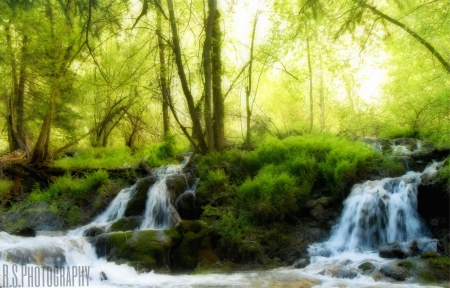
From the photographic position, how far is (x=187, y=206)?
9930mm

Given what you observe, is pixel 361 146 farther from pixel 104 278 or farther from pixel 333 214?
pixel 104 278

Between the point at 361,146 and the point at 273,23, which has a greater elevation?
the point at 273,23

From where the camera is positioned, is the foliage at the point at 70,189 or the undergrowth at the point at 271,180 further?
the foliage at the point at 70,189

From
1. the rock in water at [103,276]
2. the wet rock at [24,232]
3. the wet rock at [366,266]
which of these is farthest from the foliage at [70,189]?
the wet rock at [366,266]

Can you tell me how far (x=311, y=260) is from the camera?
24.8 ft

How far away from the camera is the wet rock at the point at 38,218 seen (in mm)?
10773

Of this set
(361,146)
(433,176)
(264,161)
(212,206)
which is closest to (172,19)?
(264,161)

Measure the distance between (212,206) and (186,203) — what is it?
0.79 m

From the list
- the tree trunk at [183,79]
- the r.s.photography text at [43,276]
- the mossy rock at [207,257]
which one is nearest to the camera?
A: the r.s.photography text at [43,276]

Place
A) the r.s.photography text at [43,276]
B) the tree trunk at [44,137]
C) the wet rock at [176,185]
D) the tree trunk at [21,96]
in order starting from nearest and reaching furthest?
the r.s.photography text at [43,276]
the wet rock at [176,185]
the tree trunk at [21,96]
the tree trunk at [44,137]

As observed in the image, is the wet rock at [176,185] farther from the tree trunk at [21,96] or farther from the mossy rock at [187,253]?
the tree trunk at [21,96]

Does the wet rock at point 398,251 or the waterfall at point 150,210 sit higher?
the waterfall at point 150,210

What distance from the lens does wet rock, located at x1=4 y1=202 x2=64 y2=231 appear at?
10.8m

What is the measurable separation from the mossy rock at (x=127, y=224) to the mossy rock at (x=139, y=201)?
17.9 inches
